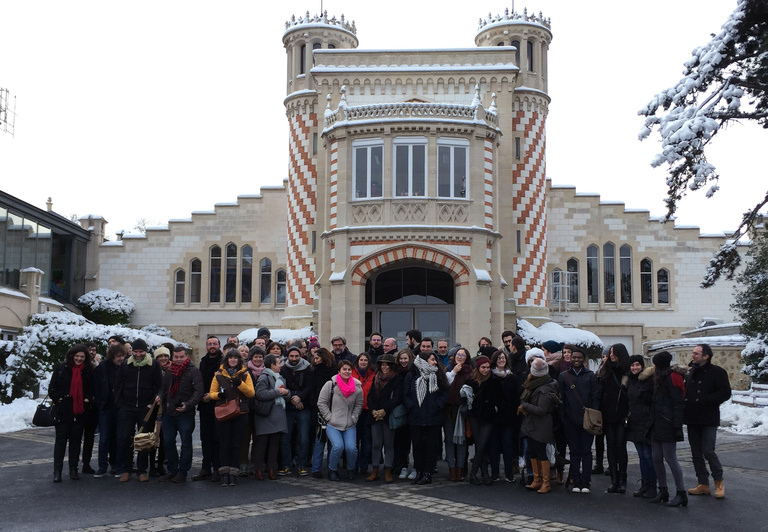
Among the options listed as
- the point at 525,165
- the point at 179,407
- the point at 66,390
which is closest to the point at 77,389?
the point at 66,390

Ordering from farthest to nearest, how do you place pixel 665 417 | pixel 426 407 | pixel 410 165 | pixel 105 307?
pixel 105 307 < pixel 410 165 < pixel 426 407 < pixel 665 417

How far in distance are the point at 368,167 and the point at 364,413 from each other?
15139 millimetres

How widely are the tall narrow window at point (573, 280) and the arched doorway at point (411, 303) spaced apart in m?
8.44

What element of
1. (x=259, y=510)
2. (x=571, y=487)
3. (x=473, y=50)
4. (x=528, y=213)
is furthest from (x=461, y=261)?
(x=259, y=510)

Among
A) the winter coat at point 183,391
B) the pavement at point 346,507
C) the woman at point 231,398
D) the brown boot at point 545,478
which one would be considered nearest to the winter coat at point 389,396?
the pavement at point 346,507

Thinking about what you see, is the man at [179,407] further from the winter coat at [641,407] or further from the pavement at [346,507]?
the winter coat at [641,407]

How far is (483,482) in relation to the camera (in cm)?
1141

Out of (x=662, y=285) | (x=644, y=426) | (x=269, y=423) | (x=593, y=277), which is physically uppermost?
(x=593, y=277)

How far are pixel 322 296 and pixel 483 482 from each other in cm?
1529

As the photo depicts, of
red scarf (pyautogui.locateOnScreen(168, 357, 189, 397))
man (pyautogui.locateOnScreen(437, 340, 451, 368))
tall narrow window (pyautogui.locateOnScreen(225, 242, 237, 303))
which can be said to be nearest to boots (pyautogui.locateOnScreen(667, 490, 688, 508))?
man (pyautogui.locateOnScreen(437, 340, 451, 368))

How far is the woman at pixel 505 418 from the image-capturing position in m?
11.5

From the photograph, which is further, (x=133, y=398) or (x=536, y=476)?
(x=133, y=398)

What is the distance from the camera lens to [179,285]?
118ft

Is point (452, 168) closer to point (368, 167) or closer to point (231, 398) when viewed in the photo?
point (368, 167)
